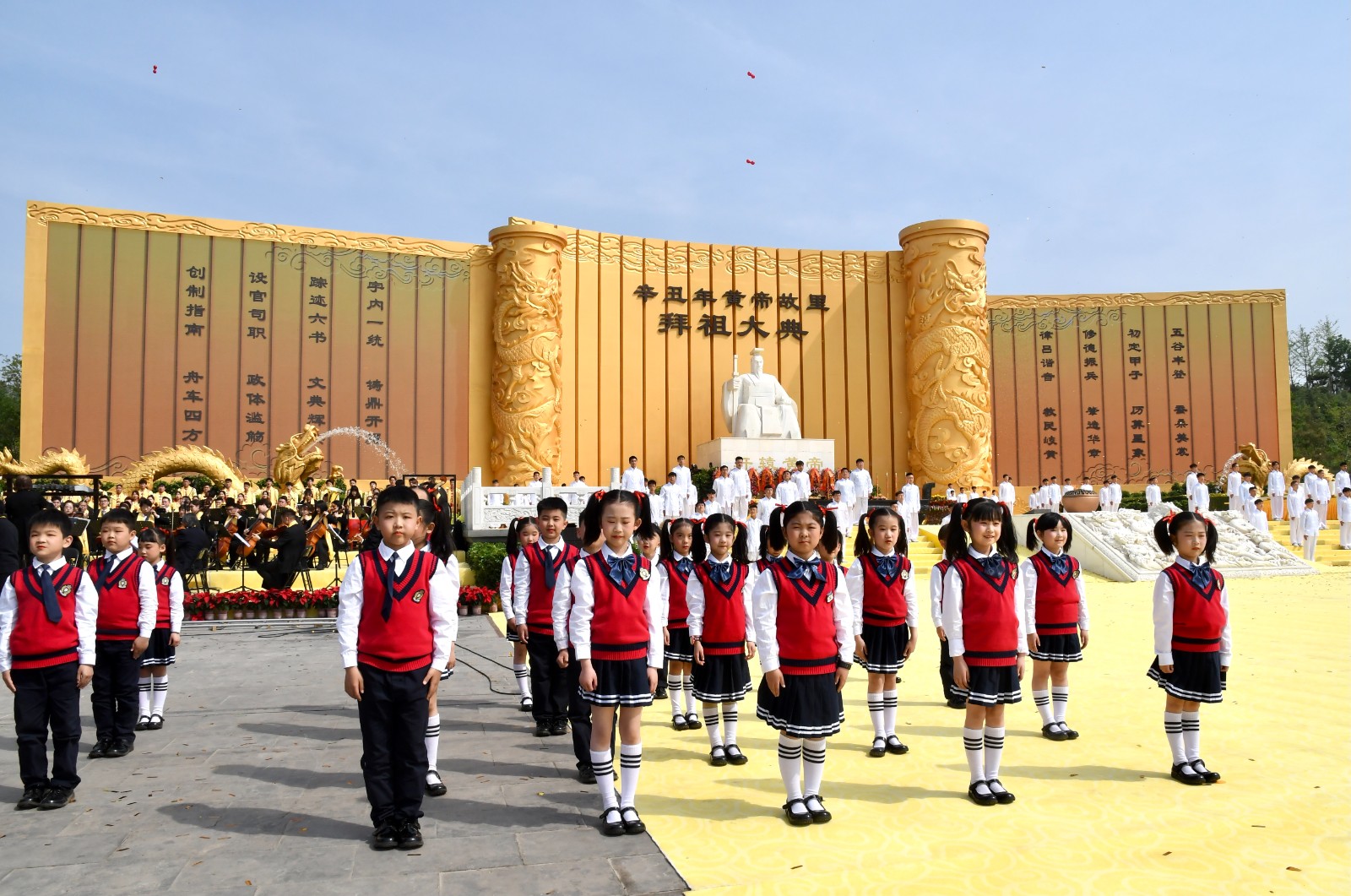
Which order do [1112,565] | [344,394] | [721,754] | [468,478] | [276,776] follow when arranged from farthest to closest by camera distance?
[344,394], [468,478], [1112,565], [721,754], [276,776]

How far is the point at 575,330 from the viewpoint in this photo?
60.6ft

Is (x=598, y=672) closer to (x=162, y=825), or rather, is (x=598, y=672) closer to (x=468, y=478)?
(x=162, y=825)

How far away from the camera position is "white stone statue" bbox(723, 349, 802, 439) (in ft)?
58.2

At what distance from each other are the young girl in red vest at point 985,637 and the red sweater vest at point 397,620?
1978 millimetres

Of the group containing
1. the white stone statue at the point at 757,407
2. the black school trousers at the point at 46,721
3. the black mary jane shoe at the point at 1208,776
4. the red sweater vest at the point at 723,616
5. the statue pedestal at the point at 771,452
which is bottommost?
the black mary jane shoe at the point at 1208,776

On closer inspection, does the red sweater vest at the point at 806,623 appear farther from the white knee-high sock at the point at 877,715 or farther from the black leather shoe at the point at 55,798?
the black leather shoe at the point at 55,798

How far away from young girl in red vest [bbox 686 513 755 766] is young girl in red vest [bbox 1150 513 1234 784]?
1.73 m

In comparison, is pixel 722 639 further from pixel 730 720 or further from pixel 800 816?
pixel 800 816

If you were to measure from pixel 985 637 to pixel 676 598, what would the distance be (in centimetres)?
160

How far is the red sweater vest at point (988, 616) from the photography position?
3.57 m

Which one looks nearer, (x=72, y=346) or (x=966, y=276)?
(x=72, y=346)

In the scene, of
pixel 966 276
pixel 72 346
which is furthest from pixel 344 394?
pixel 966 276

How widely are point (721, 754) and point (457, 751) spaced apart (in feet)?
4.07

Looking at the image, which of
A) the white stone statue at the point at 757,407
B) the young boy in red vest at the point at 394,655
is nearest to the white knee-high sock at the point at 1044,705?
the young boy in red vest at the point at 394,655
